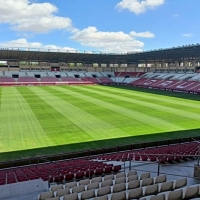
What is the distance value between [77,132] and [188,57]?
54294 mm

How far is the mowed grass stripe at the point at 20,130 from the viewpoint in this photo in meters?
16.3

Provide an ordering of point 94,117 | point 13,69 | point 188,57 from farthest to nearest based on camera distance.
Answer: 1. point 13,69
2. point 188,57
3. point 94,117

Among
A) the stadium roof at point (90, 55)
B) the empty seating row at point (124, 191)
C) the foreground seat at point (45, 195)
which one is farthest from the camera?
the stadium roof at point (90, 55)

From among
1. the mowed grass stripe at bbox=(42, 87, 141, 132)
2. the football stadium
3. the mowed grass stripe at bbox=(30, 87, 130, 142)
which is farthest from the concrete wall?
the mowed grass stripe at bbox=(42, 87, 141, 132)

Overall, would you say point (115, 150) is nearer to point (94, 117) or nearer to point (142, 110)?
point (94, 117)

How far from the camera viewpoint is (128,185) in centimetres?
633

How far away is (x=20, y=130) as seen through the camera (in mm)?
19531

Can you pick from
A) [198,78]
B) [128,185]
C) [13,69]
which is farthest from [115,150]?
[13,69]

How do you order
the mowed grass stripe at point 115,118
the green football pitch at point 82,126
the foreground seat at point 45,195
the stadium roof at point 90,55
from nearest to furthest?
the foreground seat at point 45,195, the green football pitch at point 82,126, the mowed grass stripe at point 115,118, the stadium roof at point 90,55

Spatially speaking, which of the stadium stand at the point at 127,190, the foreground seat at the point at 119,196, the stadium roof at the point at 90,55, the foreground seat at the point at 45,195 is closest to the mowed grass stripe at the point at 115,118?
the stadium stand at the point at 127,190

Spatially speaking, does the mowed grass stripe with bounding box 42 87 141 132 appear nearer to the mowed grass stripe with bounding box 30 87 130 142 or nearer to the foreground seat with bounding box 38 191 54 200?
the mowed grass stripe with bounding box 30 87 130 142

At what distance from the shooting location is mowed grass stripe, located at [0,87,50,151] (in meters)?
16.3

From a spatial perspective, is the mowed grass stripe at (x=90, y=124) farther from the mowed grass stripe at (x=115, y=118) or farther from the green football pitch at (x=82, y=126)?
the mowed grass stripe at (x=115, y=118)

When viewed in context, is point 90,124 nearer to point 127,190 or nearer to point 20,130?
point 20,130
